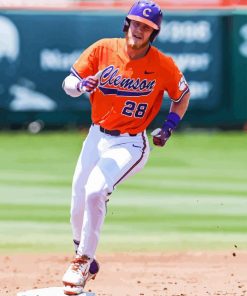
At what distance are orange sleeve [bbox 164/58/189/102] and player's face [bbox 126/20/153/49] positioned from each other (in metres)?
0.35

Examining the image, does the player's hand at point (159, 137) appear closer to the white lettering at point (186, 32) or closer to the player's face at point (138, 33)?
the player's face at point (138, 33)

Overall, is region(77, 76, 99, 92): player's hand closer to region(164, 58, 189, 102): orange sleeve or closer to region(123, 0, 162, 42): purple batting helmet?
region(123, 0, 162, 42): purple batting helmet

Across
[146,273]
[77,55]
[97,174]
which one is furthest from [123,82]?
[77,55]

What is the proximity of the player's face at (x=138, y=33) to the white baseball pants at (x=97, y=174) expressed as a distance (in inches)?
27.9

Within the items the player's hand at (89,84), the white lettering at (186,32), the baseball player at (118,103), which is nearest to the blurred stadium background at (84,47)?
the white lettering at (186,32)

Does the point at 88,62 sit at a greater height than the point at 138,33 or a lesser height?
lesser

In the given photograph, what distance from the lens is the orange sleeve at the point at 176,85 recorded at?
8414 mm

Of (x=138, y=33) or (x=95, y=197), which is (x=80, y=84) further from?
(x=95, y=197)

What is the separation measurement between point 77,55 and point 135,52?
42.4 feet

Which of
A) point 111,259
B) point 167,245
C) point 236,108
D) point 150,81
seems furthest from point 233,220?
point 236,108

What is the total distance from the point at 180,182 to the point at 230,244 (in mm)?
4396

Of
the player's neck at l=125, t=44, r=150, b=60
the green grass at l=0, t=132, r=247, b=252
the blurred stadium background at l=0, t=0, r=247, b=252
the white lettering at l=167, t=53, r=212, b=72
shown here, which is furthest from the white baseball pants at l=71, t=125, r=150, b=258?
the white lettering at l=167, t=53, r=212, b=72

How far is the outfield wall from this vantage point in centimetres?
2102

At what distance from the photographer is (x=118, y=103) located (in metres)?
8.30
